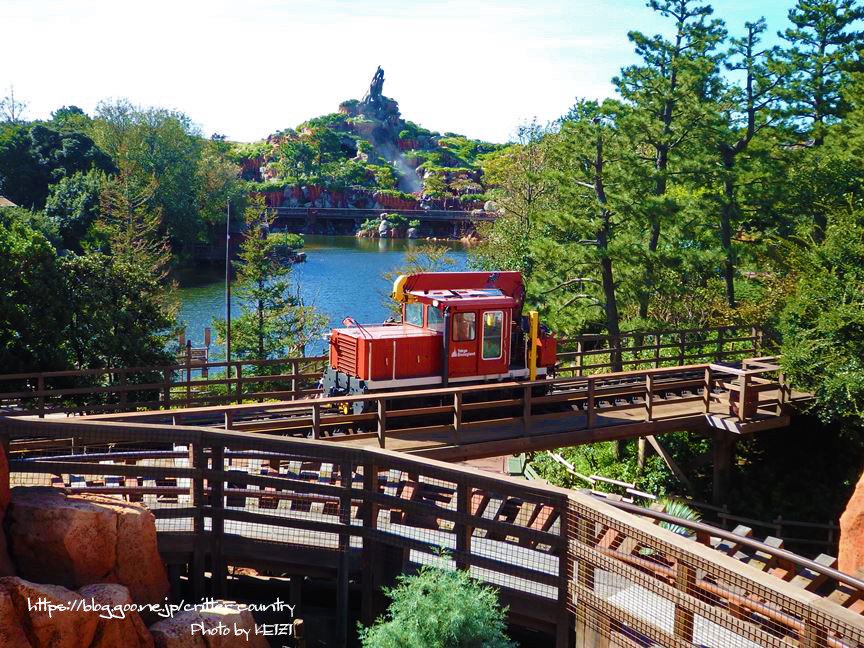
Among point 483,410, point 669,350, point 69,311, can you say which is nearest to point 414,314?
point 483,410

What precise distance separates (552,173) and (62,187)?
1536 inches

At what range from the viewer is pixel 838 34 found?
28.8 meters

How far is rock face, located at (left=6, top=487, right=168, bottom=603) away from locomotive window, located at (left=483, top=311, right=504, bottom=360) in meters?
8.53

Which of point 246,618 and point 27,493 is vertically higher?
point 27,493

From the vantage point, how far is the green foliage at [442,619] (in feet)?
22.9

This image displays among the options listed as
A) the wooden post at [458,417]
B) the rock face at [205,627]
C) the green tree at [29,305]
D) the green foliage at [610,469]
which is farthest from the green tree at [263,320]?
the rock face at [205,627]

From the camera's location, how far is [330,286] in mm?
61094

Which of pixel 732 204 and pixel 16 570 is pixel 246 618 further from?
pixel 732 204

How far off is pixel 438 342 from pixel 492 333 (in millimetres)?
1031

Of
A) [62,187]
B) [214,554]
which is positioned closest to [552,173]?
[214,554]

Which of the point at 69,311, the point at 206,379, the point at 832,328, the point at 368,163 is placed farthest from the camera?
the point at 368,163

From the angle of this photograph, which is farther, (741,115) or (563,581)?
(741,115)

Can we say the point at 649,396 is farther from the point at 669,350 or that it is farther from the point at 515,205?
the point at 515,205

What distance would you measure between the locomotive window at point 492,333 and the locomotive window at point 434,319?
792 mm
